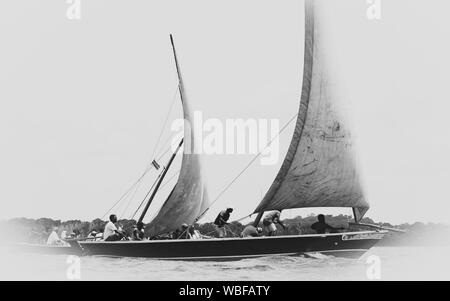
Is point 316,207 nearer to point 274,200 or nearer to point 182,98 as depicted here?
point 274,200

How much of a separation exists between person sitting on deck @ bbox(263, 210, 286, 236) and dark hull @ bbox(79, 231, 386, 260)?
1.38 ft

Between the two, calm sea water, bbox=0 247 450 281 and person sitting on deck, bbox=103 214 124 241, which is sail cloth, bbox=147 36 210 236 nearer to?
person sitting on deck, bbox=103 214 124 241

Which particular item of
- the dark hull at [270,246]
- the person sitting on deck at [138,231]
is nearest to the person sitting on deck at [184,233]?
the dark hull at [270,246]

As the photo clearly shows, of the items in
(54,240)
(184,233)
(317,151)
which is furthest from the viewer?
(54,240)

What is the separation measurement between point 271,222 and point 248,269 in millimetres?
2423

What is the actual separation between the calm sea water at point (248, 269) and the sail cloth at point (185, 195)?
6.19 ft

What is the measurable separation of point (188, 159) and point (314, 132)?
5.93 meters

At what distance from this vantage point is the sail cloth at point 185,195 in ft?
98.6

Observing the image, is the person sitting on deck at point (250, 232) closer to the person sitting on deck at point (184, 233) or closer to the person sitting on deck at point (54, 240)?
the person sitting on deck at point (184, 233)

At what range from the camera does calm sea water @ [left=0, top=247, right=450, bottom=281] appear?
76.3 feet

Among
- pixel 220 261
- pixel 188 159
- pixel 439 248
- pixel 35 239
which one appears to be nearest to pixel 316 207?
pixel 220 261

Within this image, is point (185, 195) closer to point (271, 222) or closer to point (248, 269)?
point (271, 222)

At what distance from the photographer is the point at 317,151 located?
26.9m

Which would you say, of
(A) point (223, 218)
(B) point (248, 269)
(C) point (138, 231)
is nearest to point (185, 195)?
A: (C) point (138, 231)
